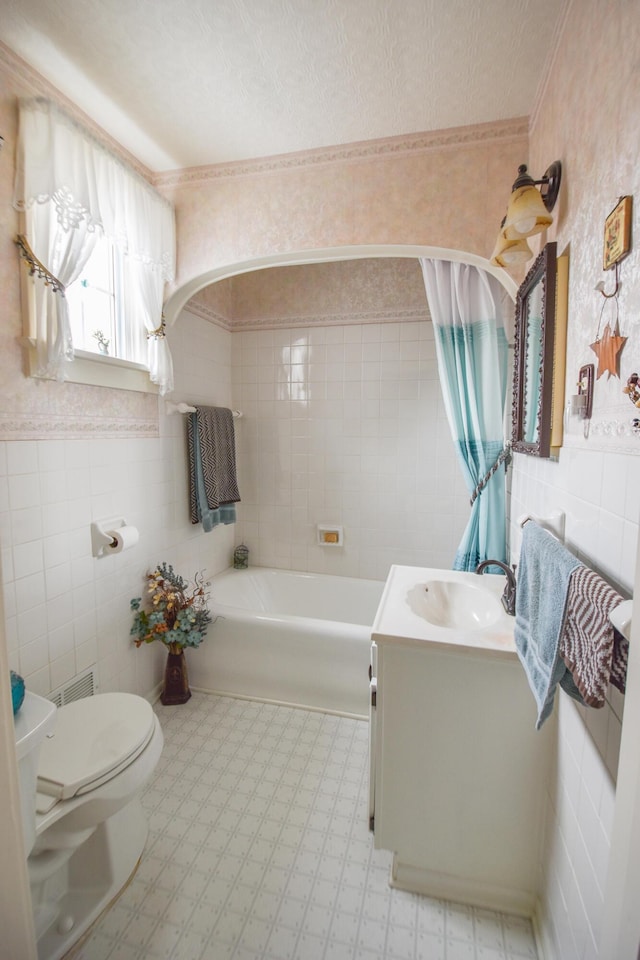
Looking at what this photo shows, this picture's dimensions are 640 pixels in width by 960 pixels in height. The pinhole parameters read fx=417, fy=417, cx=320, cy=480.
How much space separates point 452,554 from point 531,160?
2.08m

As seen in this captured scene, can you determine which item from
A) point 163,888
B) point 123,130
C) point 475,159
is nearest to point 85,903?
point 163,888

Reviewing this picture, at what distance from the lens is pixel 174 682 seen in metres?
2.22

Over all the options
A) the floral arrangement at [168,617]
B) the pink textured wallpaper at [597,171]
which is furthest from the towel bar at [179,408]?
the pink textured wallpaper at [597,171]

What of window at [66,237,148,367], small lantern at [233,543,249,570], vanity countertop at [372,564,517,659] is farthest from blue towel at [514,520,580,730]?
small lantern at [233,543,249,570]

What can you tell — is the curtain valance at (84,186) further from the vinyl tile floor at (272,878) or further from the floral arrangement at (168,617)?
the vinyl tile floor at (272,878)

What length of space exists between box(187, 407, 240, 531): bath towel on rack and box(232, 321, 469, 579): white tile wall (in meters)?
0.33

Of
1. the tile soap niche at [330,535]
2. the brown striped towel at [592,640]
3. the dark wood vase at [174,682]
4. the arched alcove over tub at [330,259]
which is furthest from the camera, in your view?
the tile soap niche at [330,535]

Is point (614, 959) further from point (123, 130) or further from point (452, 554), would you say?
point (123, 130)

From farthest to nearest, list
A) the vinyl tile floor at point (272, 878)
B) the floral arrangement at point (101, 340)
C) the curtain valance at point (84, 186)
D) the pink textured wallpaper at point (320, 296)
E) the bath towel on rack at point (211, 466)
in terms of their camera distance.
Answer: the pink textured wallpaper at point (320, 296)
the bath towel on rack at point (211, 466)
the floral arrangement at point (101, 340)
the curtain valance at point (84, 186)
the vinyl tile floor at point (272, 878)

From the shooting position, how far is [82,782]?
45.9 inches

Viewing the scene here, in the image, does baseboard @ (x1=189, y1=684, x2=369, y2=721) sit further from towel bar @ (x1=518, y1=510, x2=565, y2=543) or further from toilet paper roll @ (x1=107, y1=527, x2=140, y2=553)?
towel bar @ (x1=518, y1=510, x2=565, y2=543)

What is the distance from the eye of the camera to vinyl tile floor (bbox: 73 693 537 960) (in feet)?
3.90

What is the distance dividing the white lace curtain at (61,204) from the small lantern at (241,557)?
1.83 m

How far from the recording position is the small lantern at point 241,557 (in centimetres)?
305
